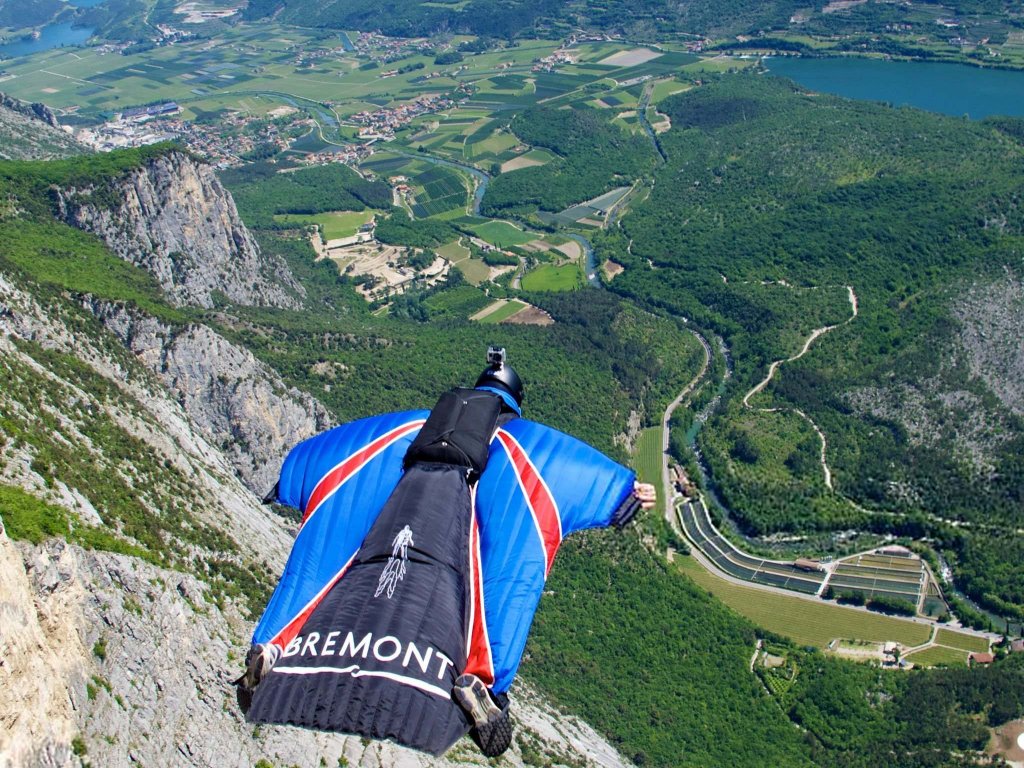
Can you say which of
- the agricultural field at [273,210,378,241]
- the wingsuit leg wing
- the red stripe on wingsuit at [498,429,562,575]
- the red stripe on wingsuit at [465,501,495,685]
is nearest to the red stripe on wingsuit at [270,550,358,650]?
the wingsuit leg wing

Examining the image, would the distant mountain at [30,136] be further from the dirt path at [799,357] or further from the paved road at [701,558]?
the dirt path at [799,357]

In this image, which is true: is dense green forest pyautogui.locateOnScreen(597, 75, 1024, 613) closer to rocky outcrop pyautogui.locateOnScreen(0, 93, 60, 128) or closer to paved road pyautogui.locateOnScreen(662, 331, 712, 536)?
paved road pyautogui.locateOnScreen(662, 331, 712, 536)

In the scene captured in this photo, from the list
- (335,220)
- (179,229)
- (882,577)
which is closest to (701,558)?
(882,577)

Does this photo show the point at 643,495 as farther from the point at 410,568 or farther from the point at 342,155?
the point at 342,155

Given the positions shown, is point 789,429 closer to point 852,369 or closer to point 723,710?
point 852,369

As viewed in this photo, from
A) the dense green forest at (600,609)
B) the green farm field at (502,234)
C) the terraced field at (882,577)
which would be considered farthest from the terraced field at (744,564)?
the green farm field at (502,234)

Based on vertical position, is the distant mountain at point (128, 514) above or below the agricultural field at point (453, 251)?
above

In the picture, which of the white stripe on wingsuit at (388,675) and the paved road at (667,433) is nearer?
the white stripe on wingsuit at (388,675)
